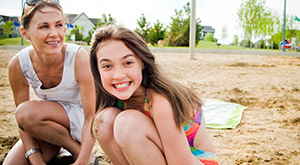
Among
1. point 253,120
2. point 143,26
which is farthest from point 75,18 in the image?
point 253,120

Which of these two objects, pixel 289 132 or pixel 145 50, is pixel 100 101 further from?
pixel 289 132

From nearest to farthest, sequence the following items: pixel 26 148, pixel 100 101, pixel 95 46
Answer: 1. pixel 95 46
2. pixel 100 101
3. pixel 26 148

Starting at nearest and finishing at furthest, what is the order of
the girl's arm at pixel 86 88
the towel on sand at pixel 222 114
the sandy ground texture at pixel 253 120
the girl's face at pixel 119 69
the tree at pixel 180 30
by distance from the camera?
the girl's face at pixel 119 69 → the girl's arm at pixel 86 88 → the sandy ground texture at pixel 253 120 → the towel on sand at pixel 222 114 → the tree at pixel 180 30

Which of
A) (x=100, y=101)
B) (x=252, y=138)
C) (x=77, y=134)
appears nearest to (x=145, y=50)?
(x=100, y=101)

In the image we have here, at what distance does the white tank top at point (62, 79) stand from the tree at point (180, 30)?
18889mm

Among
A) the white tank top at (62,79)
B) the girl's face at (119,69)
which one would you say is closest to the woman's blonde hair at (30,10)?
the white tank top at (62,79)

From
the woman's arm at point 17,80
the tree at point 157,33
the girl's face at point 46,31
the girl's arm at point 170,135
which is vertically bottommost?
the girl's arm at point 170,135

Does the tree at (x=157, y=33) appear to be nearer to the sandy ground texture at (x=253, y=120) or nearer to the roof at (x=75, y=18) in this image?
the sandy ground texture at (x=253, y=120)

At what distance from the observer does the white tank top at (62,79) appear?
200cm

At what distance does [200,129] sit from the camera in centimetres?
161

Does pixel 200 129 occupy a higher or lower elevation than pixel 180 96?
lower

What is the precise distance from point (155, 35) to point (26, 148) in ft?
75.8

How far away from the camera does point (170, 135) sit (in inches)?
52.1

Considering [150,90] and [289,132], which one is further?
[289,132]
